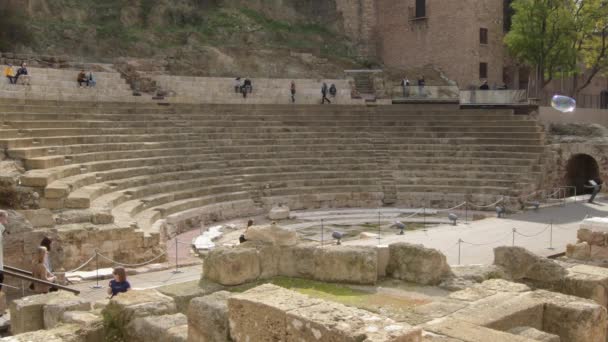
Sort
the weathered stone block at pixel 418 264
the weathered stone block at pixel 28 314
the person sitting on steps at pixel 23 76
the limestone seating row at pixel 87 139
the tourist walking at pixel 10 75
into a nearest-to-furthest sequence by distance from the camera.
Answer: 1. the weathered stone block at pixel 28 314
2. the weathered stone block at pixel 418 264
3. the limestone seating row at pixel 87 139
4. the tourist walking at pixel 10 75
5. the person sitting on steps at pixel 23 76

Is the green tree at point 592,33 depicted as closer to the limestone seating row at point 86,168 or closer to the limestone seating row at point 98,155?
the limestone seating row at point 98,155

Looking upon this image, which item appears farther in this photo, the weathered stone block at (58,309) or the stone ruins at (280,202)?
the weathered stone block at (58,309)

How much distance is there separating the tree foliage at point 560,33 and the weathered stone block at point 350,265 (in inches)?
856

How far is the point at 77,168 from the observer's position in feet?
48.5

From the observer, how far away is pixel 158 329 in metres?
5.78

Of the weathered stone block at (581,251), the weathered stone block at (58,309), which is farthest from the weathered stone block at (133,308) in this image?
the weathered stone block at (581,251)

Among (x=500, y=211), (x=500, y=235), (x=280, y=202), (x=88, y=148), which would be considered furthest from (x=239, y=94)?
(x=500, y=235)

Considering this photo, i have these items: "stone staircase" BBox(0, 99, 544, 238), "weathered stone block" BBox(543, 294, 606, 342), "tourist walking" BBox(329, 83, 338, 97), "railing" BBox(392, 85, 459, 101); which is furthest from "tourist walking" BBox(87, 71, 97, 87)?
"weathered stone block" BBox(543, 294, 606, 342)

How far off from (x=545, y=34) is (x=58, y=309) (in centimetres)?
2482

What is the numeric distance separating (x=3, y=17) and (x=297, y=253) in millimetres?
23384

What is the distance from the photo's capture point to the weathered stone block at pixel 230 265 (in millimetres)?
7406

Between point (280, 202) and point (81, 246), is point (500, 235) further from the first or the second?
point (81, 246)

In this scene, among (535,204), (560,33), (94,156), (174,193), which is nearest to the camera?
(94,156)

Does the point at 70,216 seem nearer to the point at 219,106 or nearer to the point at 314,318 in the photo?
the point at 314,318
